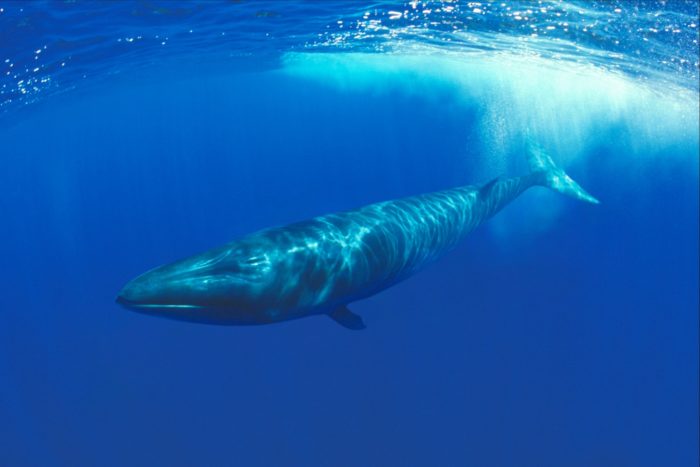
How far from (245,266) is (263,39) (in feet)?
69.6

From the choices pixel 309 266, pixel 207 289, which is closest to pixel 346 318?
pixel 309 266

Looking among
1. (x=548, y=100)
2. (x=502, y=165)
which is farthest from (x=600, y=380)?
(x=548, y=100)

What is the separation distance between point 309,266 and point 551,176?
40.0ft

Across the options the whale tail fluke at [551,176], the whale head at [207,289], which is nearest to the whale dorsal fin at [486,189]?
the whale tail fluke at [551,176]

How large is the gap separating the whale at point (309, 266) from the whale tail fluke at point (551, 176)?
659cm

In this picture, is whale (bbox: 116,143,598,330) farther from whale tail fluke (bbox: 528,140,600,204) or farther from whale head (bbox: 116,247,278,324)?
whale tail fluke (bbox: 528,140,600,204)

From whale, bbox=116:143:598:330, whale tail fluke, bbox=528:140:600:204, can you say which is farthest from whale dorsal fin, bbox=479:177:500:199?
whale tail fluke, bbox=528:140:600:204

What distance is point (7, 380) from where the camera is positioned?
19.0m

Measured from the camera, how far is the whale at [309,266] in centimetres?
522

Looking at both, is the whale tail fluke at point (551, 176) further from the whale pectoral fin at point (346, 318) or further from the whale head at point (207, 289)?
the whale head at point (207, 289)

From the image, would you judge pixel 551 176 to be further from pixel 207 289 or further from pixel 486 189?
pixel 207 289

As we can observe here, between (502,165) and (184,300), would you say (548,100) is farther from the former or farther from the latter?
(184,300)

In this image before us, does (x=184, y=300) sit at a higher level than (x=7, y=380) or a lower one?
higher

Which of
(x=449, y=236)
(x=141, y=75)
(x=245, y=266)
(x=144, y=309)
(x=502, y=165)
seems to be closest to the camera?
(x=144, y=309)
